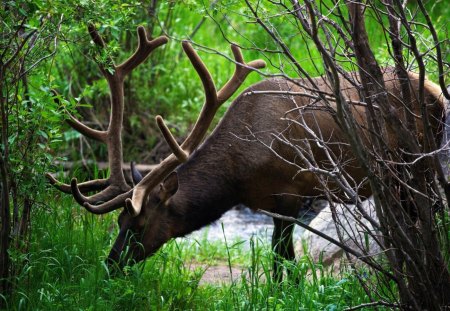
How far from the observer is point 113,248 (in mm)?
6195

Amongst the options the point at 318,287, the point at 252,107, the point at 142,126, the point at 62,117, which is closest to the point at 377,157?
the point at 318,287

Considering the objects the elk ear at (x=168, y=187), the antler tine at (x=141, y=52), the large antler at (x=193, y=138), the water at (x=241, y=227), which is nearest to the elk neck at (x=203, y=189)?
the elk ear at (x=168, y=187)

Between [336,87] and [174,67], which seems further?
[174,67]

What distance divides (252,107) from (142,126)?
12.6ft

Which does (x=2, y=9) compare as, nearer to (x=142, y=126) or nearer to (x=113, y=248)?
(x=113, y=248)

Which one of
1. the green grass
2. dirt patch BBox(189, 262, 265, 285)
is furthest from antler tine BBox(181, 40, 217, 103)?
dirt patch BBox(189, 262, 265, 285)

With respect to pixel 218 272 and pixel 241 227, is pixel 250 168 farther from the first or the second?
pixel 241 227

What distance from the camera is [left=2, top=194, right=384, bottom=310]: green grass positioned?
5207 mm

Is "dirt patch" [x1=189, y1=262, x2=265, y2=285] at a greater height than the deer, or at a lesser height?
lesser

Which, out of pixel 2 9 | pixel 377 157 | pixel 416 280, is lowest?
pixel 416 280

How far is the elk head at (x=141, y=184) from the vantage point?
624 cm

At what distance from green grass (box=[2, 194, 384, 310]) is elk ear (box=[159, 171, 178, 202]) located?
0.47m

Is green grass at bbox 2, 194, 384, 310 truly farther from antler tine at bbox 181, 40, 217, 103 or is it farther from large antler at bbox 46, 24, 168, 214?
antler tine at bbox 181, 40, 217, 103

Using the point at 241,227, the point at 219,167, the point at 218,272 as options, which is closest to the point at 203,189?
the point at 219,167
